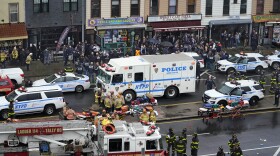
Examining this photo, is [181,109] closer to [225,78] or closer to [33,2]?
[225,78]

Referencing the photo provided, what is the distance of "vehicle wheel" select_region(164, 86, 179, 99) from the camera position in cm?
4225

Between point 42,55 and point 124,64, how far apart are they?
37.9 feet

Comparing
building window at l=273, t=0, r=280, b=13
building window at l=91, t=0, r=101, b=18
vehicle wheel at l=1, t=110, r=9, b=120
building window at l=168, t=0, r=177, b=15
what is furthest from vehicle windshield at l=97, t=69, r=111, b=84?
building window at l=273, t=0, r=280, b=13

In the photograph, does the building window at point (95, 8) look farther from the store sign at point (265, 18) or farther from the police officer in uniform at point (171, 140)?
the police officer in uniform at point (171, 140)

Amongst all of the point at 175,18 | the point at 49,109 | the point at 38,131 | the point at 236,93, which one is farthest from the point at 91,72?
the point at 38,131

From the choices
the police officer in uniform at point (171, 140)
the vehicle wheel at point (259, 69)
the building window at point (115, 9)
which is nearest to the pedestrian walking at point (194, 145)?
the police officer in uniform at point (171, 140)

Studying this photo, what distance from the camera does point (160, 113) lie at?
39375mm

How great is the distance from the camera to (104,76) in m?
41.4

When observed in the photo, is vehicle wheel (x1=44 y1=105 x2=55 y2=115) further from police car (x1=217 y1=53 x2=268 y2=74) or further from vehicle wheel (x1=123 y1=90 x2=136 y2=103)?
police car (x1=217 y1=53 x2=268 y2=74)

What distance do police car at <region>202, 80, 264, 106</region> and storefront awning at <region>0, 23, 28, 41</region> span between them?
16.5m

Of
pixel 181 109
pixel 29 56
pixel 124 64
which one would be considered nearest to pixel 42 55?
pixel 29 56

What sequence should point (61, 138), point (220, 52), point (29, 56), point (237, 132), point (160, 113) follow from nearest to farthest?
point (61, 138) < point (237, 132) < point (160, 113) < point (29, 56) < point (220, 52)

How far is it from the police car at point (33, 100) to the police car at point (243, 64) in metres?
15.4

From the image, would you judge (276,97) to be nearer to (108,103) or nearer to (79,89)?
(108,103)
